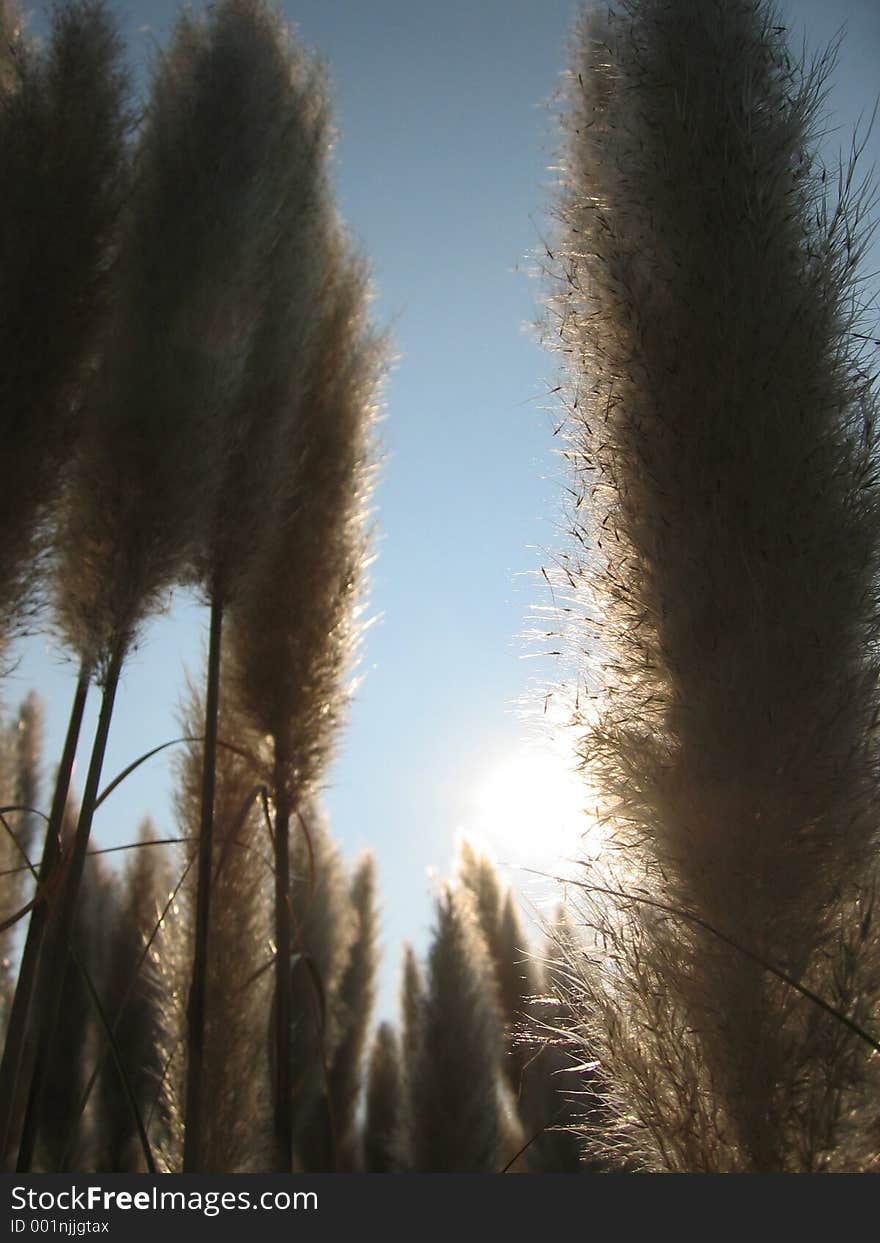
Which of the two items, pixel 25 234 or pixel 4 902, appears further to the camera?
pixel 4 902

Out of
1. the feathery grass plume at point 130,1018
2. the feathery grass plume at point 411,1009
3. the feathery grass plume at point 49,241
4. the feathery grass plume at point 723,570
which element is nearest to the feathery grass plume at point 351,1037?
the feathery grass plume at point 411,1009

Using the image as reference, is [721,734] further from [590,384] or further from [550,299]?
[550,299]

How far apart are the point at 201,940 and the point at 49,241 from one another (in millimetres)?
1528

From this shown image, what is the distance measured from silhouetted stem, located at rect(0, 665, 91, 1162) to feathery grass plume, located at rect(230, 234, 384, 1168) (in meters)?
0.43

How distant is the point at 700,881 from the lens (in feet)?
3.71

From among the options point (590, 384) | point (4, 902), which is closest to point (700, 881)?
point (590, 384)

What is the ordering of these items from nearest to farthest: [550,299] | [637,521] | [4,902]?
[637,521], [550,299], [4,902]

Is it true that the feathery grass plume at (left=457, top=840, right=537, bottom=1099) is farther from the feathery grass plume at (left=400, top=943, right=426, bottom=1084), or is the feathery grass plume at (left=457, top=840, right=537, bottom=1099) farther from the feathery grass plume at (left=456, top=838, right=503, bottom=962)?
the feathery grass plume at (left=400, top=943, right=426, bottom=1084)

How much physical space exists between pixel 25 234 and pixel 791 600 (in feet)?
5.63

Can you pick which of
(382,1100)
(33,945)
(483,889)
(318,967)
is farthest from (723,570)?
(382,1100)

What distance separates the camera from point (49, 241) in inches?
75.9

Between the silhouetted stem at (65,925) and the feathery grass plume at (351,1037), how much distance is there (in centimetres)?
280

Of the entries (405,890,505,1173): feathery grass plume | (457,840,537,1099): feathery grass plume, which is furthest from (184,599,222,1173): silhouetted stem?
(457,840,537,1099): feathery grass plume

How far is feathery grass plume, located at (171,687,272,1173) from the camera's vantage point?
216 cm
